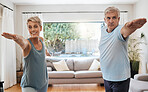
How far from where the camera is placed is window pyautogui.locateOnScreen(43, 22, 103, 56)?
→ 620cm

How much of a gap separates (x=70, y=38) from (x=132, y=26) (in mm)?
5118

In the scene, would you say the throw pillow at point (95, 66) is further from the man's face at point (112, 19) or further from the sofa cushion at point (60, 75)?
the man's face at point (112, 19)

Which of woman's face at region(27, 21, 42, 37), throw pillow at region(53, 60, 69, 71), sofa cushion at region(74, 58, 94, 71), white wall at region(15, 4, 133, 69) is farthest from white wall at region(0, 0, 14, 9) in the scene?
woman's face at region(27, 21, 42, 37)

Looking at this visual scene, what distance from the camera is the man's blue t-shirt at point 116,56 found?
134 centimetres

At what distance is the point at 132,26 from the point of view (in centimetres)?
115

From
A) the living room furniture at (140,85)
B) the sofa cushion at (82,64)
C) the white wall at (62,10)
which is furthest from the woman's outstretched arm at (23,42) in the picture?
the white wall at (62,10)

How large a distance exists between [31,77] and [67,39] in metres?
4.93

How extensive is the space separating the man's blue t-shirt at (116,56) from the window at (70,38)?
15.6ft

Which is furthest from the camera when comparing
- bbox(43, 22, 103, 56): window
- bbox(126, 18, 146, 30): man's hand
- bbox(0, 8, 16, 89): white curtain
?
bbox(43, 22, 103, 56): window

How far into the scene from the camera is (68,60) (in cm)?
545

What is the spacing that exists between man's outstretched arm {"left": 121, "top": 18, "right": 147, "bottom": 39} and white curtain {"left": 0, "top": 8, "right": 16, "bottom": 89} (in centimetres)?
404

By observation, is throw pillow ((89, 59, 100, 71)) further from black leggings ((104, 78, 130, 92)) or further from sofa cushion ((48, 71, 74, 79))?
black leggings ((104, 78, 130, 92))

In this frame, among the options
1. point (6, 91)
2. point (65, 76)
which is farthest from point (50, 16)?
point (6, 91)

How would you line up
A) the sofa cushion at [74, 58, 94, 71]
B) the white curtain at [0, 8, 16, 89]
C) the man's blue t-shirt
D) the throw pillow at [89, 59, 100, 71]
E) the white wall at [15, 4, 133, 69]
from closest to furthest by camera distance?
the man's blue t-shirt
the white curtain at [0, 8, 16, 89]
the throw pillow at [89, 59, 100, 71]
the sofa cushion at [74, 58, 94, 71]
the white wall at [15, 4, 133, 69]
